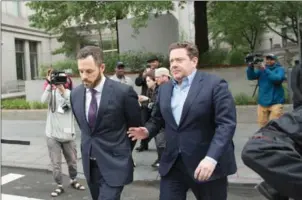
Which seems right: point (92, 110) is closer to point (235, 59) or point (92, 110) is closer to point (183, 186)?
point (183, 186)

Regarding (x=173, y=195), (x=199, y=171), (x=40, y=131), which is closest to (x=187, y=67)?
(x=199, y=171)

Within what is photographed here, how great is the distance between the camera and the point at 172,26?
1603cm

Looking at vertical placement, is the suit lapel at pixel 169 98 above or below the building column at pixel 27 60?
below

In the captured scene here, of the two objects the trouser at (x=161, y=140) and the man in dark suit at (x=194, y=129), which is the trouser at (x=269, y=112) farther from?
the man in dark suit at (x=194, y=129)

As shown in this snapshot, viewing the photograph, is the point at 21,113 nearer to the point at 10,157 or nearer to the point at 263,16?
the point at 10,157

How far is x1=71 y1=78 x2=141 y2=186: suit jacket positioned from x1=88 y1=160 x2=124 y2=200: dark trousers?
0.04 meters

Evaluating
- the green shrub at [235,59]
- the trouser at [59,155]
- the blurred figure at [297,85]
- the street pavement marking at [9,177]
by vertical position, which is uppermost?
the green shrub at [235,59]

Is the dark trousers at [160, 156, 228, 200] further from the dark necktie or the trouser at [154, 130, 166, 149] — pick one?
the trouser at [154, 130, 166, 149]

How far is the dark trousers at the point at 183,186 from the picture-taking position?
3402 millimetres

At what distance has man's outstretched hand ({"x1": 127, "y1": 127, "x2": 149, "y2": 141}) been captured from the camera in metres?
3.75

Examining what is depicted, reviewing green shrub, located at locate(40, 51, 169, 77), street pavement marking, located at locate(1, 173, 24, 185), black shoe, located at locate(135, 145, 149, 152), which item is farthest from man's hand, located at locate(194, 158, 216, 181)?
green shrub, located at locate(40, 51, 169, 77)

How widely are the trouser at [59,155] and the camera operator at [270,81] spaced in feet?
11.9

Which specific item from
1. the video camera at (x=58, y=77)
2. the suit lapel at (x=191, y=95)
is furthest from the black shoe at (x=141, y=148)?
the suit lapel at (x=191, y=95)

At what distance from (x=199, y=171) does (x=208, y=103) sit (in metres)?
0.54
